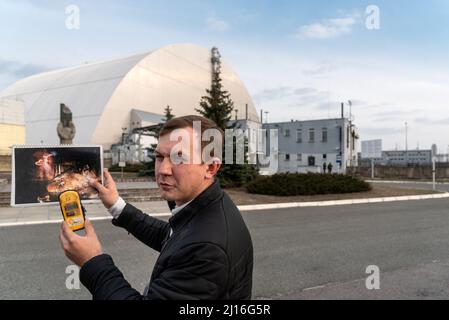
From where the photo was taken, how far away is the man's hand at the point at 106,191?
2.38m

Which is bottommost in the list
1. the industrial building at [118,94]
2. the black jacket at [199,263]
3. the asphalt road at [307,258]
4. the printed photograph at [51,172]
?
the asphalt road at [307,258]

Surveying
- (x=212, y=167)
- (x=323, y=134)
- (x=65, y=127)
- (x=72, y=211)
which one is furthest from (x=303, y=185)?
(x=323, y=134)

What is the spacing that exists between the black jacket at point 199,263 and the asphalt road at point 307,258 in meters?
3.26

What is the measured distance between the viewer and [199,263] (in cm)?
153

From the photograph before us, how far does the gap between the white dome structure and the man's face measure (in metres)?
49.8

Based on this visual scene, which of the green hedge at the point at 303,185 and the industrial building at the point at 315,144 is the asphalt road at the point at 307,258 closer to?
the green hedge at the point at 303,185

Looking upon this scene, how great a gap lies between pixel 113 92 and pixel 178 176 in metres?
54.6

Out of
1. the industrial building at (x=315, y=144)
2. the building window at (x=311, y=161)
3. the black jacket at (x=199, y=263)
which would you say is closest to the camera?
the black jacket at (x=199, y=263)

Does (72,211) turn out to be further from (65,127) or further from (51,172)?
(65,127)

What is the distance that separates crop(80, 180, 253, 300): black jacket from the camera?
1527 millimetres

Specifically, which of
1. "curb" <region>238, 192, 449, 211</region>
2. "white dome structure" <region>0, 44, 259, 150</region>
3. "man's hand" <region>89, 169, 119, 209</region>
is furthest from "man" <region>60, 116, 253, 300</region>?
"white dome structure" <region>0, 44, 259, 150</region>

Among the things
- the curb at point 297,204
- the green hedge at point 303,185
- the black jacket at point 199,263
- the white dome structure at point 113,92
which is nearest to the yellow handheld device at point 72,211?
the black jacket at point 199,263

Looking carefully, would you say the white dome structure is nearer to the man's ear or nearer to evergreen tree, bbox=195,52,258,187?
evergreen tree, bbox=195,52,258,187
